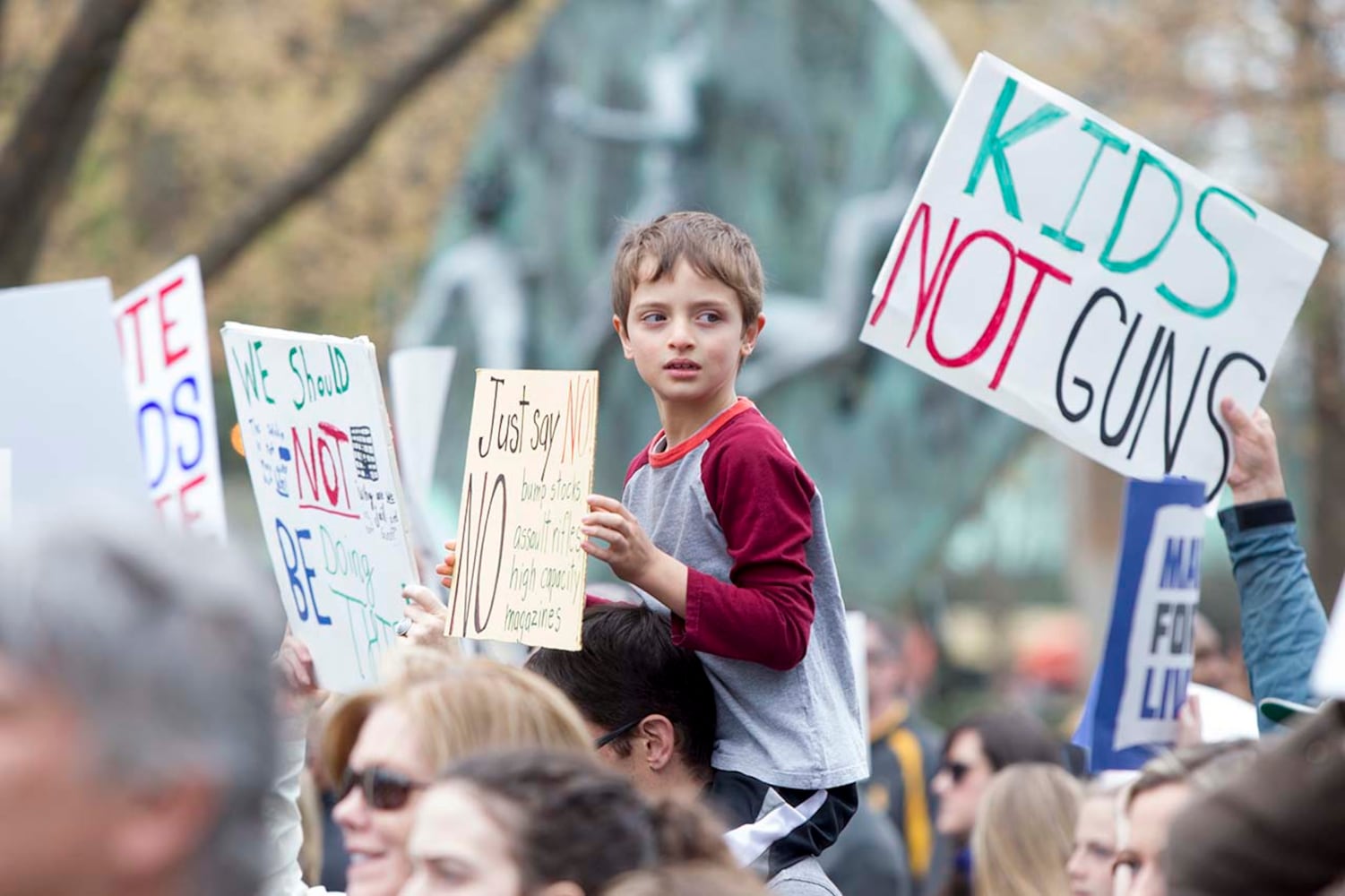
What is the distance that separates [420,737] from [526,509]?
0.75 metres

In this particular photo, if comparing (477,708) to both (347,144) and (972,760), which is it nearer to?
(972,760)

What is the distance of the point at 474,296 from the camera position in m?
14.3

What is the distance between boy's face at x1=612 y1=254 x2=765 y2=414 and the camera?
346 centimetres

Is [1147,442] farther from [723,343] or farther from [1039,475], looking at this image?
[1039,475]

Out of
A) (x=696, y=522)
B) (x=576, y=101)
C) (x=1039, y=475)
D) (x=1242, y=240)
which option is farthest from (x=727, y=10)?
(x=1039, y=475)

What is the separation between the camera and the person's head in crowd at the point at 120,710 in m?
1.47

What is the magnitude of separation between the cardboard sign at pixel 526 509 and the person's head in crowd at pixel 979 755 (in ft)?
10.5

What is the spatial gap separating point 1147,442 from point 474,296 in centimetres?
1049

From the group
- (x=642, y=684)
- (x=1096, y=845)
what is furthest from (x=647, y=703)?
(x=1096, y=845)

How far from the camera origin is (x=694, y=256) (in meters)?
3.50

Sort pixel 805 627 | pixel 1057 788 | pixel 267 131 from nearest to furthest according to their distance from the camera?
pixel 805 627
pixel 1057 788
pixel 267 131

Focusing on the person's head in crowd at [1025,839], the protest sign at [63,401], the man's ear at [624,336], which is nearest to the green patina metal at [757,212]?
the person's head in crowd at [1025,839]

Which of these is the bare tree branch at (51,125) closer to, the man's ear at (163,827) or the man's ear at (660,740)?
the man's ear at (660,740)

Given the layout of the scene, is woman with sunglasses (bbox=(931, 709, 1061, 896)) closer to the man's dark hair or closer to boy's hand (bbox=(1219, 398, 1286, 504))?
boy's hand (bbox=(1219, 398, 1286, 504))
